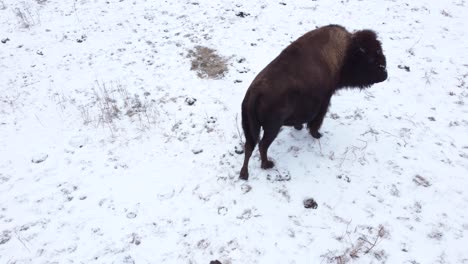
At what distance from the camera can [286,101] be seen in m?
4.04

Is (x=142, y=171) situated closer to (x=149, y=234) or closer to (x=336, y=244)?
(x=149, y=234)

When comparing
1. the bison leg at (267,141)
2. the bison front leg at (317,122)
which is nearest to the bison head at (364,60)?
the bison front leg at (317,122)

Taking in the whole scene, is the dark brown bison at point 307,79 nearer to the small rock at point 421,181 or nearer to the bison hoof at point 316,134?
the bison hoof at point 316,134

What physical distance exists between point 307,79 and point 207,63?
2863mm

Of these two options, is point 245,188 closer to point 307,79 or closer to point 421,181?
point 307,79

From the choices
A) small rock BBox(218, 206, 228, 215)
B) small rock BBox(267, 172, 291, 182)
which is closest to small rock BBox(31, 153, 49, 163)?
small rock BBox(218, 206, 228, 215)

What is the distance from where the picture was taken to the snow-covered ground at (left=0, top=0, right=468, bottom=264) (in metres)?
3.80

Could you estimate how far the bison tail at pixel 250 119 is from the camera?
3975 mm

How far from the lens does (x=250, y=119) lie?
407 cm

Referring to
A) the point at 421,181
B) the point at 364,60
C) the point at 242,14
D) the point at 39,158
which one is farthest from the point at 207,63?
the point at 421,181

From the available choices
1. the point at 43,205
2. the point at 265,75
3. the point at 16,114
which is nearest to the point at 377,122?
the point at 265,75

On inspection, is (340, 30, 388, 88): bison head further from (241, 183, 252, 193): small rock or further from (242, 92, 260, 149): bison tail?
(241, 183, 252, 193): small rock

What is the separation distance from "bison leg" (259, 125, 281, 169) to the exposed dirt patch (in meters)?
2.31

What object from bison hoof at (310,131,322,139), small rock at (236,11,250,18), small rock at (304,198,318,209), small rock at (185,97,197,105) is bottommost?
small rock at (304,198,318,209)
